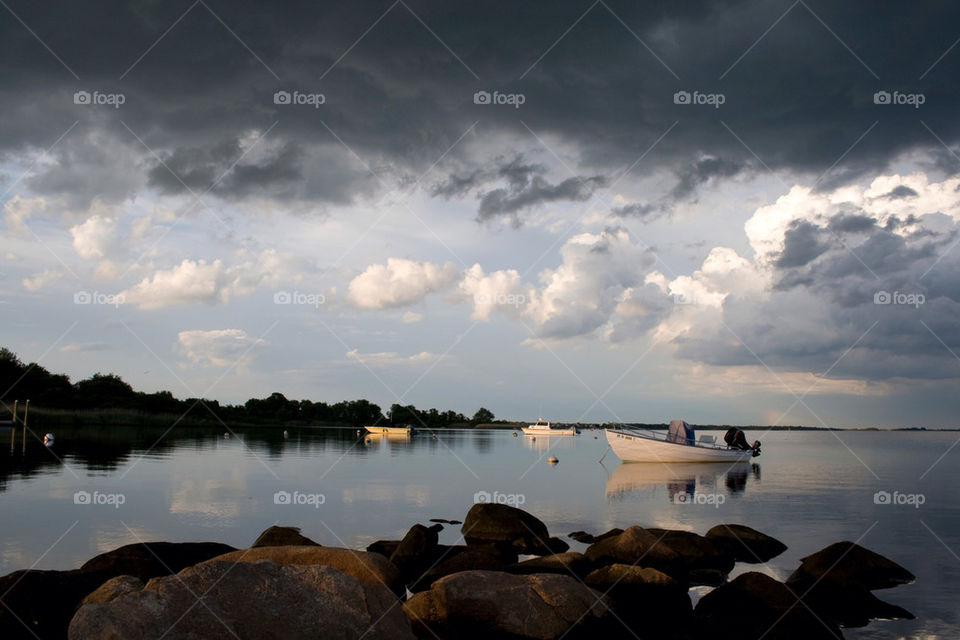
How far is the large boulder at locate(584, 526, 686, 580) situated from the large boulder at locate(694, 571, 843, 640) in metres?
2.81

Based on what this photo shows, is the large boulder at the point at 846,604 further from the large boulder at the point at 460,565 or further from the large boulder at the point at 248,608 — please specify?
the large boulder at the point at 248,608

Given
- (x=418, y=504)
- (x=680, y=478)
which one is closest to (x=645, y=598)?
(x=418, y=504)

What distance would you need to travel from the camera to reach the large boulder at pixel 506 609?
469 inches

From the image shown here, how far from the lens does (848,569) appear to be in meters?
16.4

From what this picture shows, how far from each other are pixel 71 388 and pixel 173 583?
13348cm

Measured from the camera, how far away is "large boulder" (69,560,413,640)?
9250 mm

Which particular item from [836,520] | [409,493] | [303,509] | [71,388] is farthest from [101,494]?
[71,388]

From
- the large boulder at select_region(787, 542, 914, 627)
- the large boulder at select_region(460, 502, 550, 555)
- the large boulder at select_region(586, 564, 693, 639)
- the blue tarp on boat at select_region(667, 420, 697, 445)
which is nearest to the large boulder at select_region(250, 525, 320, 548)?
the large boulder at select_region(460, 502, 550, 555)

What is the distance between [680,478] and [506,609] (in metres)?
43.1

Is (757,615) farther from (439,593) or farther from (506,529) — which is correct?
(506,529)

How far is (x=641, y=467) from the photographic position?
63562 mm

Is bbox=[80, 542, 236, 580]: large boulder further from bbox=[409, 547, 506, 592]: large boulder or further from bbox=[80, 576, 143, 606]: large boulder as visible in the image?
bbox=[409, 547, 506, 592]: large boulder

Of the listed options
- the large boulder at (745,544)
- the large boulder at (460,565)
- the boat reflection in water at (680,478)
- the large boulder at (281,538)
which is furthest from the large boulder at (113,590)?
the boat reflection in water at (680,478)

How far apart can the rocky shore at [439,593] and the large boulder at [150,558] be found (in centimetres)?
4
